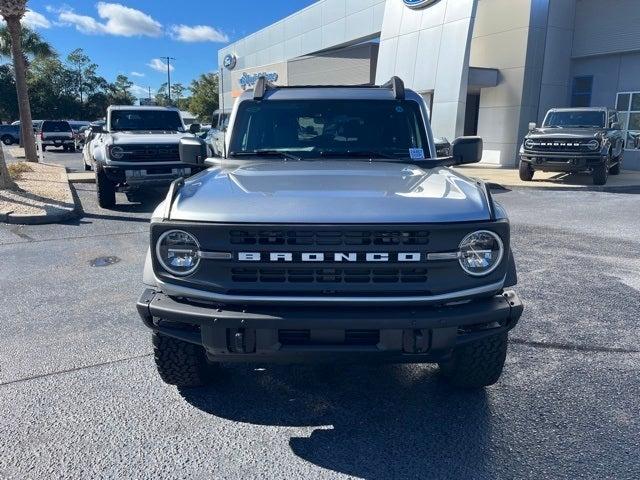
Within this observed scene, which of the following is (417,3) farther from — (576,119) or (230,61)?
(230,61)

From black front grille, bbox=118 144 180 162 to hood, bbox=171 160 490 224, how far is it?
6958mm

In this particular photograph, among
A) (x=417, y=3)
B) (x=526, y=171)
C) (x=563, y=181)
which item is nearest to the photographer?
(x=526, y=171)

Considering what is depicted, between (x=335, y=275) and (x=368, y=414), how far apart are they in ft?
3.32

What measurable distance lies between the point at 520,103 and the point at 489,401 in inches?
735

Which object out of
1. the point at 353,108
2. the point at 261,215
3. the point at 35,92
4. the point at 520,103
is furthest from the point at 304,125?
the point at 35,92

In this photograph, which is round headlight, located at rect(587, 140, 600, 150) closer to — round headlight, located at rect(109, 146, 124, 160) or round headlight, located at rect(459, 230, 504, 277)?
round headlight, located at rect(109, 146, 124, 160)

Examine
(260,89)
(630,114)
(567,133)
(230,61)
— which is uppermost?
(230,61)

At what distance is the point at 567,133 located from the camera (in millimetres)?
13875

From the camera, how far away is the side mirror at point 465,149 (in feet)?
13.6

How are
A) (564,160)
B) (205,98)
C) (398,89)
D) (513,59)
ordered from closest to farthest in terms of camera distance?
(398,89) → (564,160) → (513,59) → (205,98)

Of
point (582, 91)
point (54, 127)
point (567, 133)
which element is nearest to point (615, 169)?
point (567, 133)

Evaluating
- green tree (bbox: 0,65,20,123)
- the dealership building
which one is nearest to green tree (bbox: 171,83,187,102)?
green tree (bbox: 0,65,20,123)

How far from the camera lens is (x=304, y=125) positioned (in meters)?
4.12

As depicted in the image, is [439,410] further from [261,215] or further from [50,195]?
[50,195]
